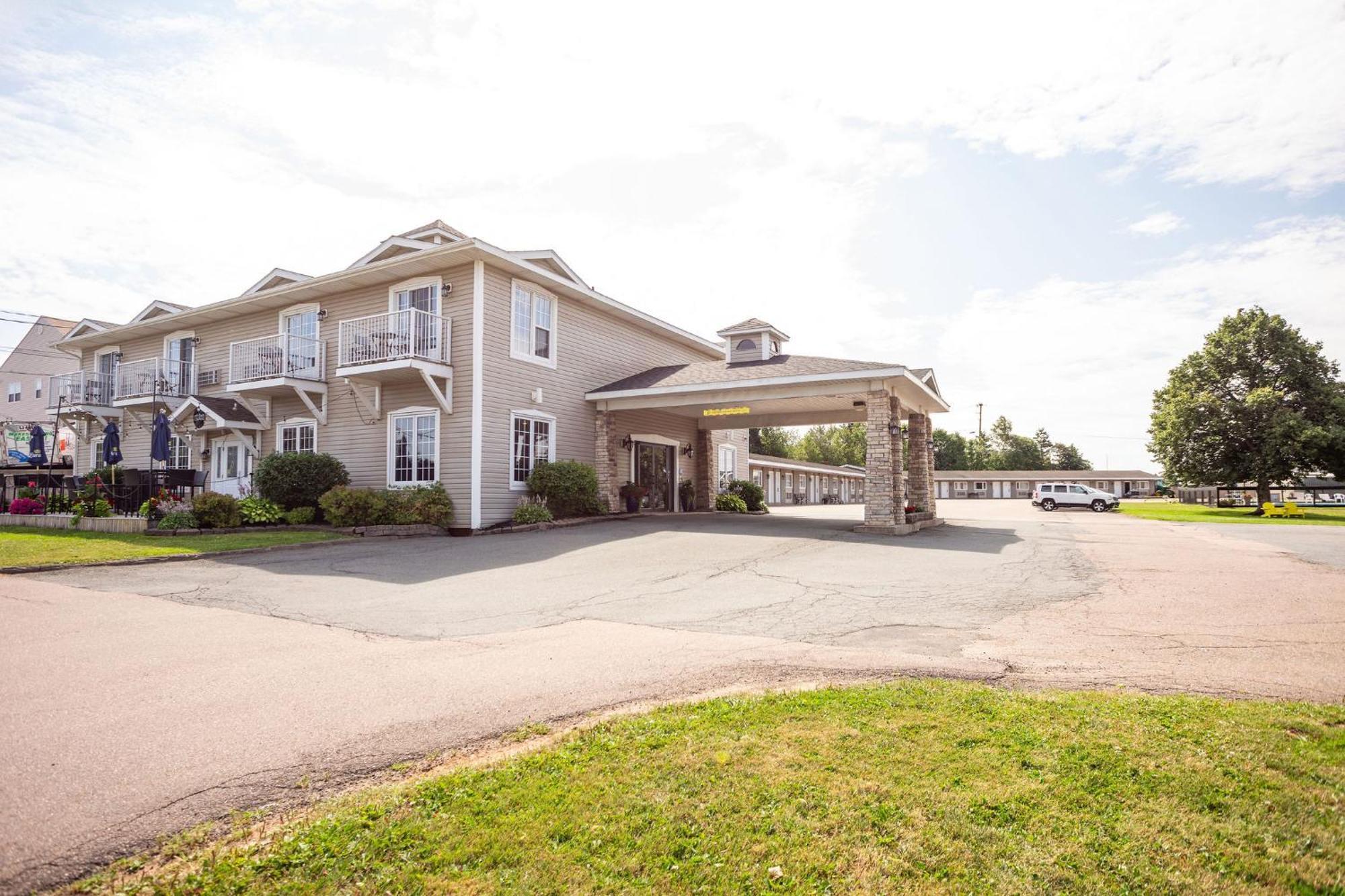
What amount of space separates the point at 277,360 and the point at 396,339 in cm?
481

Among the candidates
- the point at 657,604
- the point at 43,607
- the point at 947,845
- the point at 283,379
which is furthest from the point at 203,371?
the point at 947,845

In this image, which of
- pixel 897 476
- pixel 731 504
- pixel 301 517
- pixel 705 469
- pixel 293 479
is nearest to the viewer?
pixel 301 517

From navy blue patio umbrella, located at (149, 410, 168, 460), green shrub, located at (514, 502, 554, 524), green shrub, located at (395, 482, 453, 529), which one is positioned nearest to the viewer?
green shrub, located at (395, 482, 453, 529)

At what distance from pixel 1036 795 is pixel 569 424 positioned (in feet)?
57.9

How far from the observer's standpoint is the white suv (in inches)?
1719

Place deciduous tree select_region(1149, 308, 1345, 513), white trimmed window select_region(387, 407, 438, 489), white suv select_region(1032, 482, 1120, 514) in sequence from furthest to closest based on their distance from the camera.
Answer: white suv select_region(1032, 482, 1120, 514)
deciduous tree select_region(1149, 308, 1345, 513)
white trimmed window select_region(387, 407, 438, 489)

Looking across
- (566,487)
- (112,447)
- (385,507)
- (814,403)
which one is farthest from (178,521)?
(814,403)

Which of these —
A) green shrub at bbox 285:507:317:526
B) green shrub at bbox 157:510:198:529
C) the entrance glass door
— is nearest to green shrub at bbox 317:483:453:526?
green shrub at bbox 285:507:317:526

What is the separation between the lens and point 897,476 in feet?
59.1

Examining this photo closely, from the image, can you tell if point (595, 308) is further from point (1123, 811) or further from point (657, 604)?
point (1123, 811)

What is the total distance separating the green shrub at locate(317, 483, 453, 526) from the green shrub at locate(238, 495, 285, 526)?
43.8 inches

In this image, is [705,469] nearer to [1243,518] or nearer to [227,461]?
[227,461]

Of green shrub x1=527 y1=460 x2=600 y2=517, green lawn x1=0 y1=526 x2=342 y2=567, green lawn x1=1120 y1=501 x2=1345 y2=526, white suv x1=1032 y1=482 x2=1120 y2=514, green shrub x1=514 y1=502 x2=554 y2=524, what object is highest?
green shrub x1=527 y1=460 x2=600 y2=517

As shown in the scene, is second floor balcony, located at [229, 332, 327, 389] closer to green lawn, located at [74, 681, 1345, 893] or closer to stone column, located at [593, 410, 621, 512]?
stone column, located at [593, 410, 621, 512]
